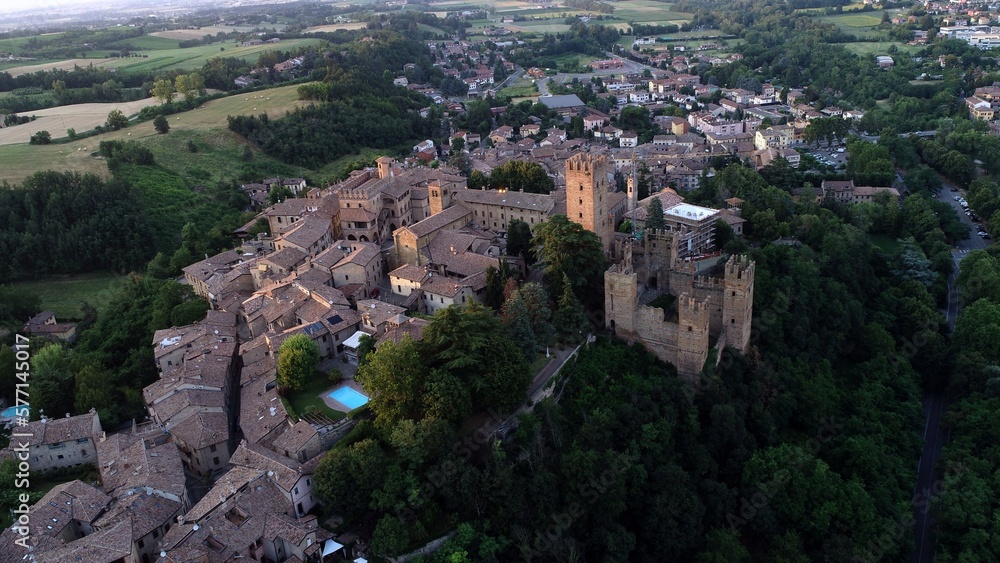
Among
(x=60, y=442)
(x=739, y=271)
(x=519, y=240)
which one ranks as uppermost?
(x=519, y=240)

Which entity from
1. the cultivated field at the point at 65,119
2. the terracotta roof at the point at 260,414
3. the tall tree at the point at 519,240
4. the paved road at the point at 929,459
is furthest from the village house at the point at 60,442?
the cultivated field at the point at 65,119

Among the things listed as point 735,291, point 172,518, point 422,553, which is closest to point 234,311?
point 172,518

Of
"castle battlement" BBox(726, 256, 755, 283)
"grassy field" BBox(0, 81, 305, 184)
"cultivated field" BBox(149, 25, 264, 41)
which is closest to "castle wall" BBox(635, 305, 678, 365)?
"castle battlement" BBox(726, 256, 755, 283)

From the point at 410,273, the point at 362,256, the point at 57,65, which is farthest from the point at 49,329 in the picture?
the point at 57,65

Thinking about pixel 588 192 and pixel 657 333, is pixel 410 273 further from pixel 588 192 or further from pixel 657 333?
pixel 657 333

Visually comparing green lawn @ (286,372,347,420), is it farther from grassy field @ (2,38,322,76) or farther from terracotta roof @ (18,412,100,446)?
grassy field @ (2,38,322,76)

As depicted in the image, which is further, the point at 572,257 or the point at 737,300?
the point at 572,257

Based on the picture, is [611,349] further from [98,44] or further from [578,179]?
[98,44]
